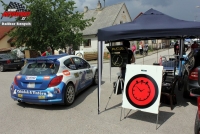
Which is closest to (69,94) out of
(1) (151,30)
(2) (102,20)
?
(1) (151,30)

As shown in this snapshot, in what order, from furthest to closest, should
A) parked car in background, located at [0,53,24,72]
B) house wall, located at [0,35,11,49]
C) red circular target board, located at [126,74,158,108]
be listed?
house wall, located at [0,35,11,49]
parked car in background, located at [0,53,24,72]
red circular target board, located at [126,74,158,108]

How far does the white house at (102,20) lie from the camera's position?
3075 centimetres

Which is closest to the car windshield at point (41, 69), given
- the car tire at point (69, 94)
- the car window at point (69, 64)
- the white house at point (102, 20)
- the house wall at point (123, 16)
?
the car window at point (69, 64)

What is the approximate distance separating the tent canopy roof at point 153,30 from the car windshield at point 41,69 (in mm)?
1639

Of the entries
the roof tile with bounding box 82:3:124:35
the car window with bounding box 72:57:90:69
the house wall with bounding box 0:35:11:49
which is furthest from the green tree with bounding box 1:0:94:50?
the house wall with bounding box 0:35:11:49

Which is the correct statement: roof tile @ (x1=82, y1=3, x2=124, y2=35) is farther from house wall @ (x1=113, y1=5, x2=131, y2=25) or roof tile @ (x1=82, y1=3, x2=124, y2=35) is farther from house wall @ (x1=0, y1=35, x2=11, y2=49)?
house wall @ (x1=0, y1=35, x2=11, y2=49)

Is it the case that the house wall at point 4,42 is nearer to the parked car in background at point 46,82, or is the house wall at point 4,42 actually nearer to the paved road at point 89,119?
the paved road at point 89,119

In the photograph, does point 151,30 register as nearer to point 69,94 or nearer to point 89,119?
point 89,119

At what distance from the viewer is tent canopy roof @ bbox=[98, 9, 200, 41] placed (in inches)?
184

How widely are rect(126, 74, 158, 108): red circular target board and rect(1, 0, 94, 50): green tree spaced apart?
12.7m

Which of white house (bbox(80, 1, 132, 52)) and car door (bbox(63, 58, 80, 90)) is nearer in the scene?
car door (bbox(63, 58, 80, 90))

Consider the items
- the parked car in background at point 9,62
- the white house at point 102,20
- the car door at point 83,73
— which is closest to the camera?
the car door at point 83,73

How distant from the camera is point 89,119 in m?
4.77

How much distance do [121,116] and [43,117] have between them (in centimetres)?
205
